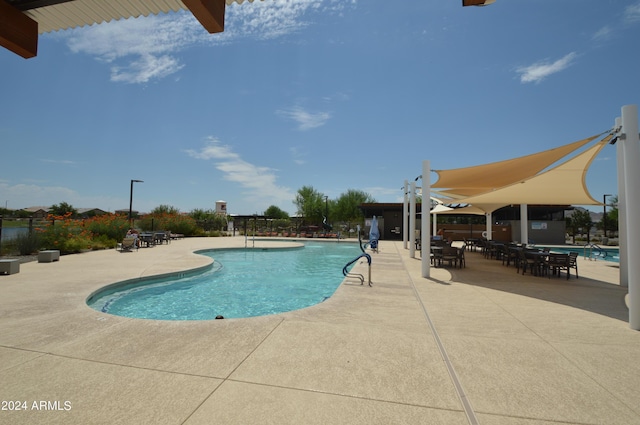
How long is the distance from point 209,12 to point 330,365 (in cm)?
280

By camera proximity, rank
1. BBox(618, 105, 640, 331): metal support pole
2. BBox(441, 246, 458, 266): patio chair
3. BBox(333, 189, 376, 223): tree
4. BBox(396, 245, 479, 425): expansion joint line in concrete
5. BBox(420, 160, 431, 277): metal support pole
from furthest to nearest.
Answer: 1. BBox(333, 189, 376, 223): tree
2. BBox(441, 246, 458, 266): patio chair
3. BBox(420, 160, 431, 277): metal support pole
4. BBox(618, 105, 640, 331): metal support pole
5. BBox(396, 245, 479, 425): expansion joint line in concrete

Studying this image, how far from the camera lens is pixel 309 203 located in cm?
→ 3784

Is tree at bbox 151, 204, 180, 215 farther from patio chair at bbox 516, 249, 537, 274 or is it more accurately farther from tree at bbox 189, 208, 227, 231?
patio chair at bbox 516, 249, 537, 274

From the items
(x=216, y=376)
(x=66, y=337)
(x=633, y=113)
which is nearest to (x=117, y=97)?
(x=66, y=337)

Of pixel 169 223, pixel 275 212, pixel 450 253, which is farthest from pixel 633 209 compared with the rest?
pixel 275 212

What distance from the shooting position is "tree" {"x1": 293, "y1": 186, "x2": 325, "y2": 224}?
37.7 m

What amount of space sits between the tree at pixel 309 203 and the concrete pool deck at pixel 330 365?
106 feet

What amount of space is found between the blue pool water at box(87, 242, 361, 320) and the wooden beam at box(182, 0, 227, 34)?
550 cm

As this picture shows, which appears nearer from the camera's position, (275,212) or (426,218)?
(426,218)

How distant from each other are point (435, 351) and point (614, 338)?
246 cm

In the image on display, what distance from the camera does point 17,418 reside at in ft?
6.31

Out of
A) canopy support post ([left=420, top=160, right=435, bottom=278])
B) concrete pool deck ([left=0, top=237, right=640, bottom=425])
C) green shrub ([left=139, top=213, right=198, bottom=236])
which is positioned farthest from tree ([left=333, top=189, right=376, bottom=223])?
concrete pool deck ([left=0, top=237, right=640, bottom=425])

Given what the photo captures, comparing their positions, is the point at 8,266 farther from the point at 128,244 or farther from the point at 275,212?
the point at 275,212

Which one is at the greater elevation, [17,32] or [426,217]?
[17,32]
